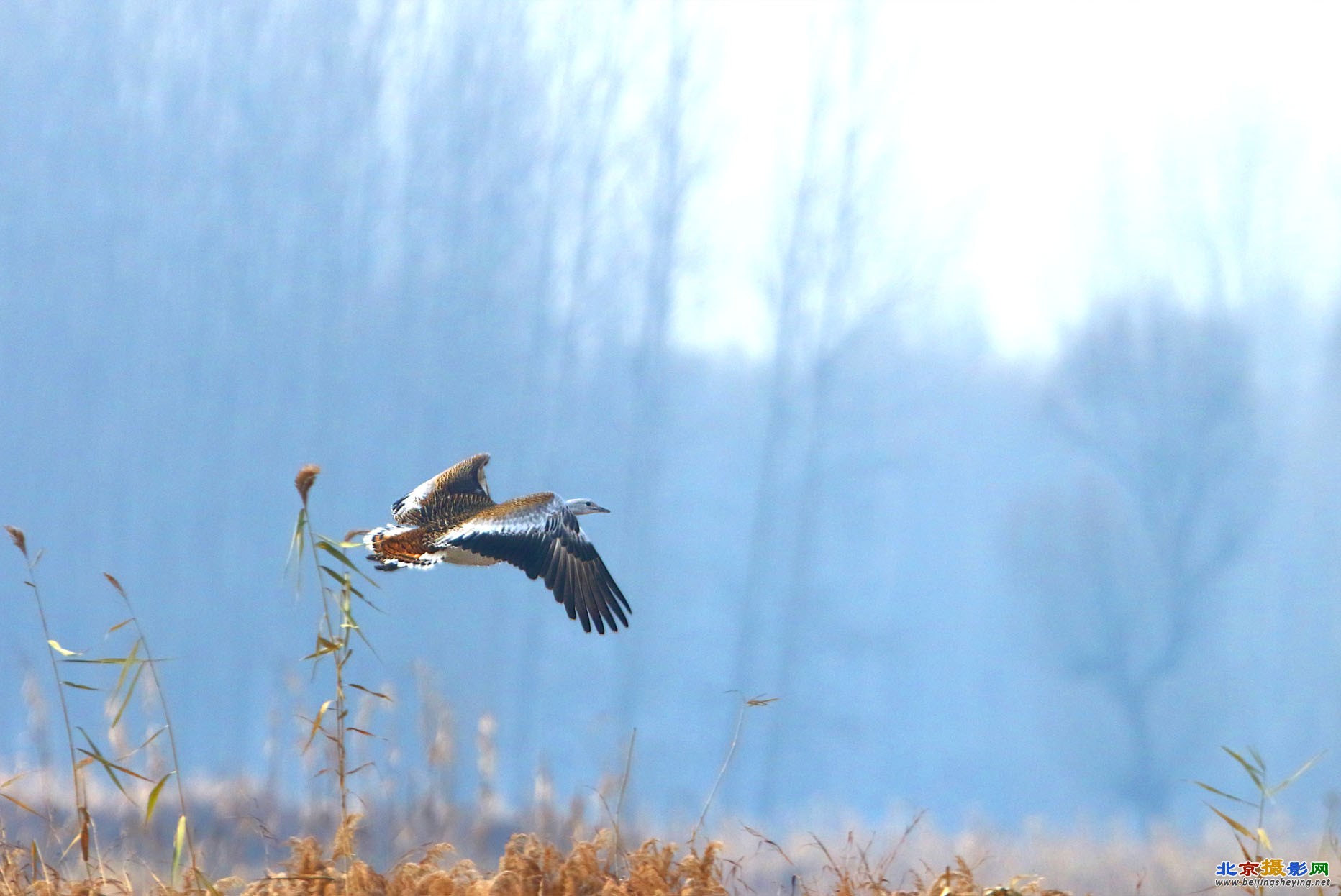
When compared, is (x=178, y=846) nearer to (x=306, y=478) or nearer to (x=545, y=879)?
(x=545, y=879)

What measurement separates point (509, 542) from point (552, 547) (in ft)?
0.70

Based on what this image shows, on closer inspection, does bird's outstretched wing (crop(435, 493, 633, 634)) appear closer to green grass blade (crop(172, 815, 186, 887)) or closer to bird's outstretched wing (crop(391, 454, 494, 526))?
bird's outstretched wing (crop(391, 454, 494, 526))

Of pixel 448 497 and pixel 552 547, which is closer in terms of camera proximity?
pixel 552 547

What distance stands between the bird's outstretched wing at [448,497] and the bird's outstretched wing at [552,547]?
16 cm

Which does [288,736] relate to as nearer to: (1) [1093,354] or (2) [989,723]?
(1) [1093,354]

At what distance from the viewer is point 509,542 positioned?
448 cm

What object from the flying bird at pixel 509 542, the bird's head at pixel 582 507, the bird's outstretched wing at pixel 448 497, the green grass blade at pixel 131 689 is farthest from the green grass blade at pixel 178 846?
the bird's head at pixel 582 507

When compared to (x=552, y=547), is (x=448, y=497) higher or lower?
higher

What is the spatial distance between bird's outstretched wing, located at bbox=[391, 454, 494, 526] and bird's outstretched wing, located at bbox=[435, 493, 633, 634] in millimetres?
156

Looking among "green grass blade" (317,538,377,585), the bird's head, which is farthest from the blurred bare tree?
"green grass blade" (317,538,377,585)


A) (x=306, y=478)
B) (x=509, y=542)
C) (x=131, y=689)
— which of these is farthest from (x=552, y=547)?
(x=306, y=478)

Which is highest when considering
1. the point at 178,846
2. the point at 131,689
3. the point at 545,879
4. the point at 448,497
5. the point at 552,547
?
the point at 448,497

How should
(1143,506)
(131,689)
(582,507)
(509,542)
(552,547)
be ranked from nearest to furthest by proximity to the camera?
(131,689) < (509,542) < (552,547) < (582,507) < (1143,506)

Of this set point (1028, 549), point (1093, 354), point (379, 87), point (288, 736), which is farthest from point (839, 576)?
point (288, 736)
